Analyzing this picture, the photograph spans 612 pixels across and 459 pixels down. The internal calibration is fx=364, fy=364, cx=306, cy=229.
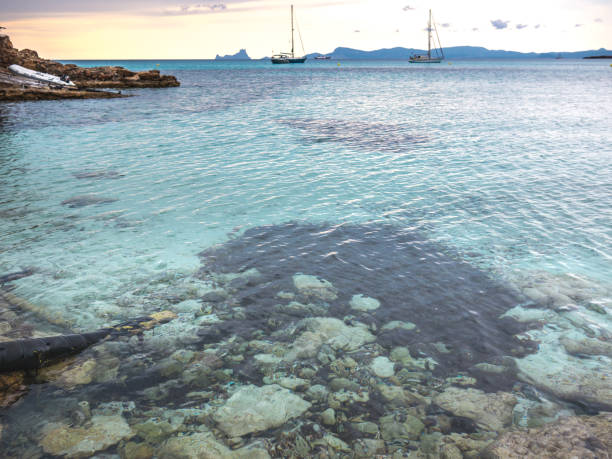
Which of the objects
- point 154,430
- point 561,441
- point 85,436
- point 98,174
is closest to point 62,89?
point 98,174

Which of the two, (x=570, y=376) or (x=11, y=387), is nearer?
(x=11, y=387)

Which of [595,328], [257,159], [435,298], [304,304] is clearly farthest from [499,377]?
[257,159]

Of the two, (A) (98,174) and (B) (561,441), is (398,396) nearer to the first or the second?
(B) (561,441)

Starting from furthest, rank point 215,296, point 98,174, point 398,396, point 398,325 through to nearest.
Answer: point 98,174 → point 215,296 → point 398,325 → point 398,396

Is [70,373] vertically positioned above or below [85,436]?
above

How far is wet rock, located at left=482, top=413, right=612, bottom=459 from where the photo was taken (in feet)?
15.2

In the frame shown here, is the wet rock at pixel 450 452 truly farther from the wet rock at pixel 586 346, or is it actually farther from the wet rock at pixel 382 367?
the wet rock at pixel 586 346

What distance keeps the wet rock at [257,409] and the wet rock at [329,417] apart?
283 mm

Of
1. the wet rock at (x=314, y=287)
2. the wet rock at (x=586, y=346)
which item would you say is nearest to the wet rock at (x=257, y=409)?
the wet rock at (x=314, y=287)

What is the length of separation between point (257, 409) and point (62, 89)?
68.7m

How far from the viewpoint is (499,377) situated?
6.07 metres

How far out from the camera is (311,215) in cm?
1312

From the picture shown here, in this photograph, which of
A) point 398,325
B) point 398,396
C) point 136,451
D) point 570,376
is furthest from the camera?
point 398,325

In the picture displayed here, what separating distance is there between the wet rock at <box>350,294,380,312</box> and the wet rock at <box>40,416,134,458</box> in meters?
4.75
